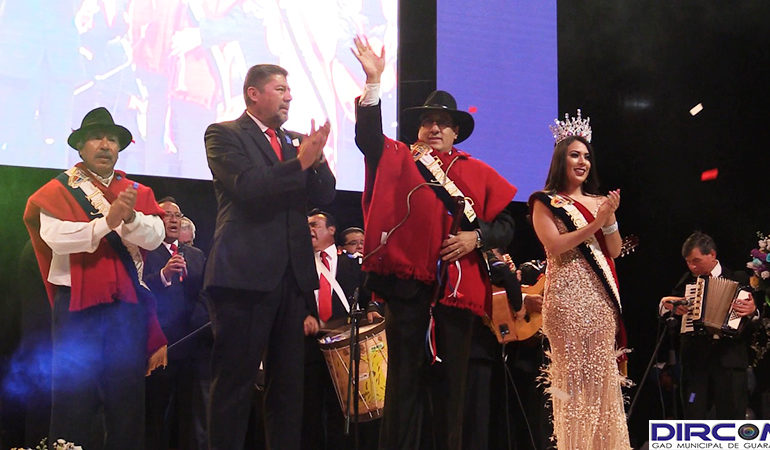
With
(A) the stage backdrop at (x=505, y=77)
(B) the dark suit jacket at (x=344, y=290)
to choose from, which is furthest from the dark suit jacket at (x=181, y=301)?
(A) the stage backdrop at (x=505, y=77)

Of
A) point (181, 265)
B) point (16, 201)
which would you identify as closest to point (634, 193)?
point (181, 265)

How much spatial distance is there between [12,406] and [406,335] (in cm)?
332

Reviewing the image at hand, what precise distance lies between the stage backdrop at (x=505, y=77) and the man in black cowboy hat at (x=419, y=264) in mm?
3138

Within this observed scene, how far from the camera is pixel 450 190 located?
13.1 ft

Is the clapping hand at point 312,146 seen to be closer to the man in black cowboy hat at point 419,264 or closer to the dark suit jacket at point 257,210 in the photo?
the dark suit jacket at point 257,210

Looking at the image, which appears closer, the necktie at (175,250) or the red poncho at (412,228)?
the red poncho at (412,228)

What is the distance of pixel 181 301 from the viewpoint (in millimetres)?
5555

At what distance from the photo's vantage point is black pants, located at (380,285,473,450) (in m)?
3.72

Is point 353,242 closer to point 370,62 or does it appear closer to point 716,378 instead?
point 370,62

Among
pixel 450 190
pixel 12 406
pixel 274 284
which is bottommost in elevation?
pixel 12 406

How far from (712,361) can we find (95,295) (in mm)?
4875

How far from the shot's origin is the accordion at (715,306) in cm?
659

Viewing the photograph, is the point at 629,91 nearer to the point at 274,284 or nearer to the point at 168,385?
the point at 168,385

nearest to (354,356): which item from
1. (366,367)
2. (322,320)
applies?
(366,367)
